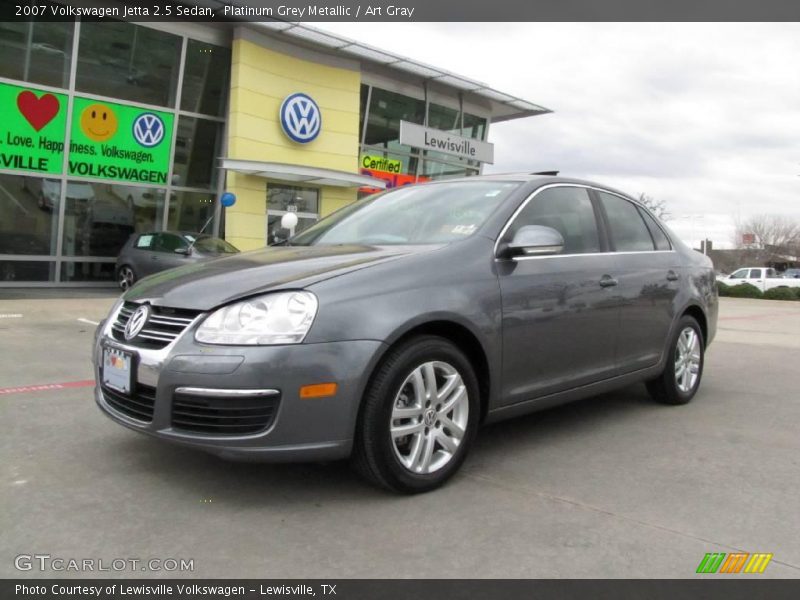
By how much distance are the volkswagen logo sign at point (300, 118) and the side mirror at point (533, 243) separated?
15.4 meters

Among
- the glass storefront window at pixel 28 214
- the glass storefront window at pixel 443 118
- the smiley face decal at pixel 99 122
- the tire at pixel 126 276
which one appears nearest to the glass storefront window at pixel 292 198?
the smiley face decal at pixel 99 122

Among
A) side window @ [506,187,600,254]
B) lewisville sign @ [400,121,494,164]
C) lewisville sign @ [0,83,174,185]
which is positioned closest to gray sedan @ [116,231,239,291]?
lewisville sign @ [0,83,174,185]

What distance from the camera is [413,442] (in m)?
3.19

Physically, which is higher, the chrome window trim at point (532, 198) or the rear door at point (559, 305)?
the chrome window trim at point (532, 198)

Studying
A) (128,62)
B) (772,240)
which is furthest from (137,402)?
(772,240)

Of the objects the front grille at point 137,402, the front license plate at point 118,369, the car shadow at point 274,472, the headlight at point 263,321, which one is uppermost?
the headlight at point 263,321

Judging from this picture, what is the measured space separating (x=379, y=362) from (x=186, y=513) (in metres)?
1.02

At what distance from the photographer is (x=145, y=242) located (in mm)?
14336

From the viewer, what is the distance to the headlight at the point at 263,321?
2.88m

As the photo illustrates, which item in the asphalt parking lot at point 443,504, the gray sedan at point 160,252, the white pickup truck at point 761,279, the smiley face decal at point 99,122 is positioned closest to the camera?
the asphalt parking lot at point 443,504

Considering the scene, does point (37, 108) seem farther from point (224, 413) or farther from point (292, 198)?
point (224, 413)

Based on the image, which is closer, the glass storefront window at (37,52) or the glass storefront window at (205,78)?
the glass storefront window at (37,52)

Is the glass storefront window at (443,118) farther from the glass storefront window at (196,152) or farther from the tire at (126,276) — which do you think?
the tire at (126,276)

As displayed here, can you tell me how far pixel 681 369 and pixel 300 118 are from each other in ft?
49.2
